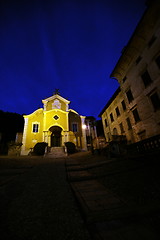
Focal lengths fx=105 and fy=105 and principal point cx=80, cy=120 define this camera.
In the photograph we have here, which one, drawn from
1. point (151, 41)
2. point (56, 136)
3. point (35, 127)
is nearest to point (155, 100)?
point (151, 41)

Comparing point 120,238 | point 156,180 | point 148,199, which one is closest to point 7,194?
point 120,238

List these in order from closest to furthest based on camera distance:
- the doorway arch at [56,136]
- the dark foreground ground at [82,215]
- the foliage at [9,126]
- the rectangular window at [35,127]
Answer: the dark foreground ground at [82,215], the rectangular window at [35,127], the doorway arch at [56,136], the foliage at [9,126]

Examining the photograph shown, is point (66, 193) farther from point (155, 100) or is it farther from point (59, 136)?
point (59, 136)

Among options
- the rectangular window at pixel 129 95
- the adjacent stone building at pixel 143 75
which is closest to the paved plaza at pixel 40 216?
the adjacent stone building at pixel 143 75

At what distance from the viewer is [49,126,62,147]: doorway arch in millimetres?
21922

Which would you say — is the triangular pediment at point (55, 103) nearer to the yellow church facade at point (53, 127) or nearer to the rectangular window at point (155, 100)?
the yellow church facade at point (53, 127)

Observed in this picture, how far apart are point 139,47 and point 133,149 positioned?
12.4 m

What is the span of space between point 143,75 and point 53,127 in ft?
56.8

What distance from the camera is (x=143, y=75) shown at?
12.5 m

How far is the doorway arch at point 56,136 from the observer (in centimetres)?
2192

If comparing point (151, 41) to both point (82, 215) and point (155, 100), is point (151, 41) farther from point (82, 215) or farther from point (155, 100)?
point (82, 215)

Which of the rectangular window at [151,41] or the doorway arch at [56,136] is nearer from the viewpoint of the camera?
the rectangular window at [151,41]

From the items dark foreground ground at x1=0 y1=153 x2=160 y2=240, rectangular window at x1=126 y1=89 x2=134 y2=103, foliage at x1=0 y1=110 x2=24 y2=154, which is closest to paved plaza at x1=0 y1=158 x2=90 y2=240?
dark foreground ground at x1=0 y1=153 x2=160 y2=240

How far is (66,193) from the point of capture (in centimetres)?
300
